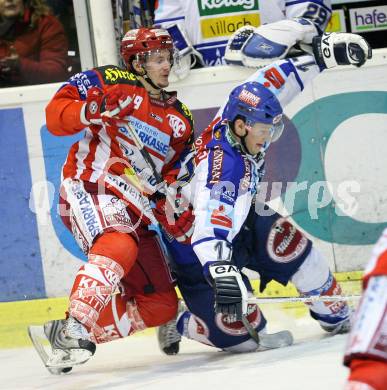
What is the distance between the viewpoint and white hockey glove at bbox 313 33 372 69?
414cm

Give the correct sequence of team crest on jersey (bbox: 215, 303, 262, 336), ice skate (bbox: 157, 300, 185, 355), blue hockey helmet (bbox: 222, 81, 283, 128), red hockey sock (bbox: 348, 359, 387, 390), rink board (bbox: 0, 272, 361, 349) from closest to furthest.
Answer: red hockey sock (bbox: 348, 359, 387, 390) → blue hockey helmet (bbox: 222, 81, 283, 128) → team crest on jersey (bbox: 215, 303, 262, 336) → ice skate (bbox: 157, 300, 185, 355) → rink board (bbox: 0, 272, 361, 349)

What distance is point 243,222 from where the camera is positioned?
4.03 m

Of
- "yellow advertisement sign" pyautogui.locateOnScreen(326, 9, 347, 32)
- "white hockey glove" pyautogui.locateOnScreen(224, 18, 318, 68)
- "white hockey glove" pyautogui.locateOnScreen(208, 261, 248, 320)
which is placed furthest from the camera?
"yellow advertisement sign" pyautogui.locateOnScreen(326, 9, 347, 32)

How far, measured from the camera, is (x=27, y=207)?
5.14 meters

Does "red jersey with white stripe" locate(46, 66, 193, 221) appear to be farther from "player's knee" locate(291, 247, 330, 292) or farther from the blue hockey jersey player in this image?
"player's knee" locate(291, 247, 330, 292)

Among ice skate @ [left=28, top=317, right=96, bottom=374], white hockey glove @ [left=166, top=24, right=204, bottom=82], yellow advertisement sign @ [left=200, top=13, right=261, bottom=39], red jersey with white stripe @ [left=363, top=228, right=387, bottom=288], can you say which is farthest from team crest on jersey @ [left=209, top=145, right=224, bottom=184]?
red jersey with white stripe @ [left=363, top=228, right=387, bottom=288]

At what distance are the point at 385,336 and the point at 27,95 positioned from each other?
3.60m

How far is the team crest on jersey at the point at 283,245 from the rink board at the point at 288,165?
35.0 inches

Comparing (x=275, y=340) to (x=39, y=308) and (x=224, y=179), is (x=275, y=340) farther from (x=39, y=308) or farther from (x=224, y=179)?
(x=39, y=308)

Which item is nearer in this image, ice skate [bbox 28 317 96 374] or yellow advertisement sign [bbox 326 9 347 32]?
ice skate [bbox 28 317 96 374]

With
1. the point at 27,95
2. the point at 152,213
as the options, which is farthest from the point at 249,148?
the point at 27,95

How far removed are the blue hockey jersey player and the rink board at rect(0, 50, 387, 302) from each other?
0.78 meters

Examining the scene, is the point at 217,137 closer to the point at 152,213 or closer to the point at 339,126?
the point at 152,213

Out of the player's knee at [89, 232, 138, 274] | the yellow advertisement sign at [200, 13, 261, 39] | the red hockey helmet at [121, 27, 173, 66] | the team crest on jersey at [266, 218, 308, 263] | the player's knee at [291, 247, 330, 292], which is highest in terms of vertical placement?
the red hockey helmet at [121, 27, 173, 66]
